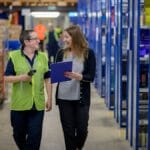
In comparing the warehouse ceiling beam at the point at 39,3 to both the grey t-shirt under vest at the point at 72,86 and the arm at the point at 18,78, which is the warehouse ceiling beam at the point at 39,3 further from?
the arm at the point at 18,78

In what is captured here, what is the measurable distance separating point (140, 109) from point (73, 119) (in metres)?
1.34

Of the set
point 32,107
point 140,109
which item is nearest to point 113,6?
point 140,109

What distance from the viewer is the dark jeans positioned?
5.21m

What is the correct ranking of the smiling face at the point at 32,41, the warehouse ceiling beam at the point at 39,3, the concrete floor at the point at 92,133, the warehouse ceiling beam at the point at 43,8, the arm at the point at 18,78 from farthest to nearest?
the warehouse ceiling beam at the point at 43,8
the warehouse ceiling beam at the point at 39,3
the concrete floor at the point at 92,133
the smiling face at the point at 32,41
the arm at the point at 18,78

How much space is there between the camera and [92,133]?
791 cm

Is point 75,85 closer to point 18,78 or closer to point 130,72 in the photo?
point 18,78

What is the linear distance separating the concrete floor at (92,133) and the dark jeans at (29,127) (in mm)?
1616

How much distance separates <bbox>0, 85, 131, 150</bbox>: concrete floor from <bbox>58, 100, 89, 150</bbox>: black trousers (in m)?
1.18

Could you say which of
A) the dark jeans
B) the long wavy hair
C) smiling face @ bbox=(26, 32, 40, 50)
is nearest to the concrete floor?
the dark jeans

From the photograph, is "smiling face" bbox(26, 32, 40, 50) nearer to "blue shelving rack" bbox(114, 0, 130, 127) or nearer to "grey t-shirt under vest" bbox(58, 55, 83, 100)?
"grey t-shirt under vest" bbox(58, 55, 83, 100)

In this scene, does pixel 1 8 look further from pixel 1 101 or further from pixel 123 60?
pixel 123 60

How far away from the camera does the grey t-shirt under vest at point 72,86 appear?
5629 millimetres

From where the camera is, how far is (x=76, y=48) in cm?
559

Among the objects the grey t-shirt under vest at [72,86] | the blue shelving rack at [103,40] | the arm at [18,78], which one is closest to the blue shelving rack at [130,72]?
the grey t-shirt under vest at [72,86]
